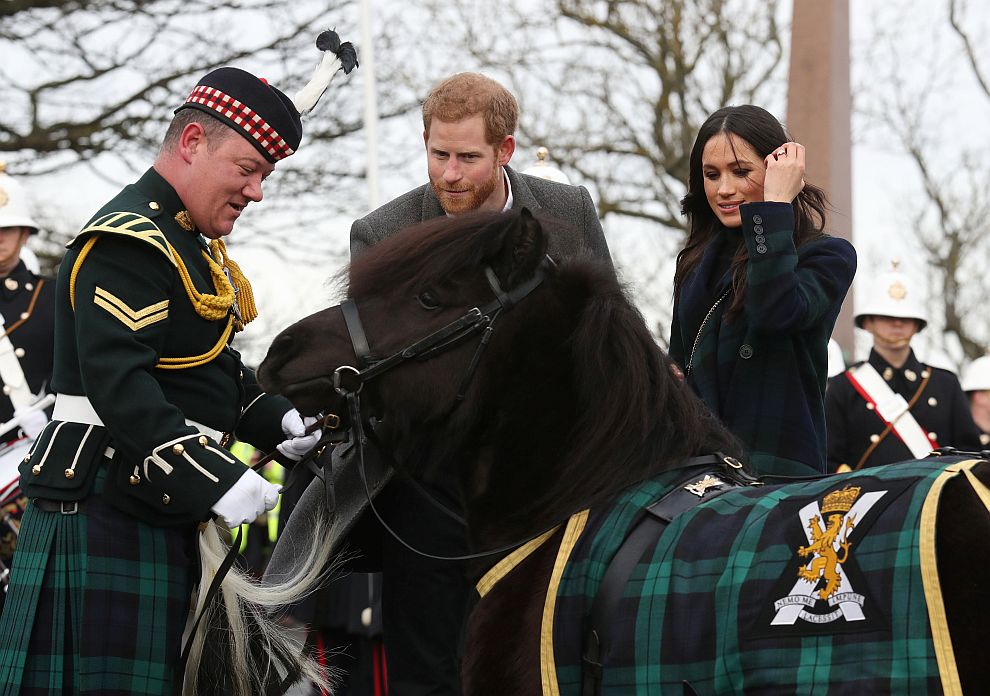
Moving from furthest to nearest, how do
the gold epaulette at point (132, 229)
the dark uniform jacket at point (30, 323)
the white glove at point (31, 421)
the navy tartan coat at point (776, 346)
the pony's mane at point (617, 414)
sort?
1. the dark uniform jacket at point (30, 323)
2. the white glove at point (31, 421)
3. the navy tartan coat at point (776, 346)
4. the gold epaulette at point (132, 229)
5. the pony's mane at point (617, 414)

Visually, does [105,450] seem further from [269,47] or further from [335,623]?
[269,47]

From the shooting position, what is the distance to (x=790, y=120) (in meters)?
9.59

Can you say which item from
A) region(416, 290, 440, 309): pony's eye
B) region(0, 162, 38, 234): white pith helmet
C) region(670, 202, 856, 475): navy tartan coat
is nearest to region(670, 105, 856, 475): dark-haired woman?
region(670, 202, 856, 475): navy tartan coat

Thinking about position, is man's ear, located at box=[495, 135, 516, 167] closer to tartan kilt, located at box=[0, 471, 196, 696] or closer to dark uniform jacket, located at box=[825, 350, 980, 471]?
tartan kilt, located at box=[0, 471, 196, 696]

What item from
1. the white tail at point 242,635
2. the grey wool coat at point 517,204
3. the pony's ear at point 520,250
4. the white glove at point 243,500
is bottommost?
the white tail at point 242,635

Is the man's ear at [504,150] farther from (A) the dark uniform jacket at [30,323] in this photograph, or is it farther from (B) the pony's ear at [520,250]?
(A) the dark uniform jacket at [30,323]

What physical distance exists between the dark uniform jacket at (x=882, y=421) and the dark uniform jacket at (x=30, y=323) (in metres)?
4.68

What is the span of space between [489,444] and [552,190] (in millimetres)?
1302

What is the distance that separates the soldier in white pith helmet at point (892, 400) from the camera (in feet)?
25.6

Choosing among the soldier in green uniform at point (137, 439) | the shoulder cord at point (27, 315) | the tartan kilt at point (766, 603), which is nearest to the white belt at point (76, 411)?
the soldier in green uniform at point (137, 439)

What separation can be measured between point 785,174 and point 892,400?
175 inches

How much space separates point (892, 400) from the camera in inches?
309

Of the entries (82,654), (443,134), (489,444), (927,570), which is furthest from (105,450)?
(927,570)

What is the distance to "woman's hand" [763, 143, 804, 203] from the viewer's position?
12.4 ft
